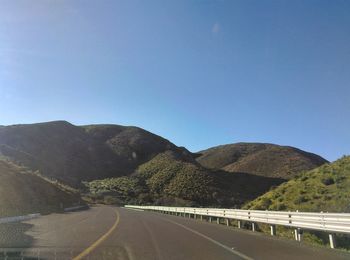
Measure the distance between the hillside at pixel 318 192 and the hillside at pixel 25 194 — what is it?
818 inches

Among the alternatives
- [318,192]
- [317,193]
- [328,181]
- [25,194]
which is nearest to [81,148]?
[25,194]

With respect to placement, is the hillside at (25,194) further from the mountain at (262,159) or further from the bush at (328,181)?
the mountain at (262,159)

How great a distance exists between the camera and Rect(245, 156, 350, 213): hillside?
3037 cm

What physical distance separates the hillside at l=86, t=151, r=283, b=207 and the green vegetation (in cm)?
5018

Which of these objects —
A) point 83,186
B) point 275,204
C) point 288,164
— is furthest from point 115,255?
point 288,164

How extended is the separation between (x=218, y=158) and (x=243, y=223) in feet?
471

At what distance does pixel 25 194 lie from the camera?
2072 inches

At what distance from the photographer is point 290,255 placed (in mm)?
13750

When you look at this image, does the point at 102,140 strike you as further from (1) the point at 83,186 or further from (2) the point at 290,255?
(2) the point at 290,255

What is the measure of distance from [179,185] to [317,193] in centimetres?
7445

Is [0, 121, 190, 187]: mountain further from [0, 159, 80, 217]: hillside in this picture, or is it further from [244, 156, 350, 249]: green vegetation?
[244, 156, 350, 249]: green vegetation

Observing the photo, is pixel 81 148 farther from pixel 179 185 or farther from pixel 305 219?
pixel 305 219

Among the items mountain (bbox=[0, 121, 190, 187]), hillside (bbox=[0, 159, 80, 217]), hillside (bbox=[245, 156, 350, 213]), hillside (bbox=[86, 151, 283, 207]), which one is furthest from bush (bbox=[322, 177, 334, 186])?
mountain (bbox=[0, 121, 190, 187])

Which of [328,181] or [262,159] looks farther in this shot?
[262,159]
